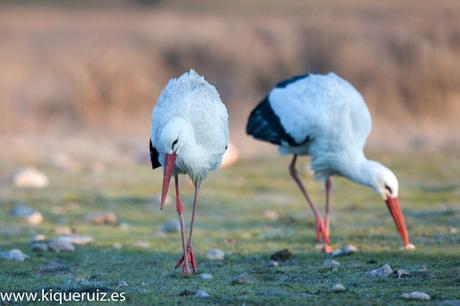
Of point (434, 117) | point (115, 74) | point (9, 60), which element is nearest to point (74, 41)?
point (9, 60)

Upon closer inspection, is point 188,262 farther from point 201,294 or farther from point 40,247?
point 40,247

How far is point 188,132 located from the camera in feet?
25.7

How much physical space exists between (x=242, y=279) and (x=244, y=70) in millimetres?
16459

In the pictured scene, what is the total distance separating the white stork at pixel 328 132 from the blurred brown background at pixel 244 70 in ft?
31.9

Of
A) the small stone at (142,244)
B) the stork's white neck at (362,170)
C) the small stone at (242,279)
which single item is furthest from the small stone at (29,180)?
the small stone at (242,279)

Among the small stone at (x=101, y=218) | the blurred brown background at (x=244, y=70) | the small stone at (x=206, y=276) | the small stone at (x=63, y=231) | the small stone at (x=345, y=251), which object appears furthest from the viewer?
the blurred brown background at (x=244, y=70)

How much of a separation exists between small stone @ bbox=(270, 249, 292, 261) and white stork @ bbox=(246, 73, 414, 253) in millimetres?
799

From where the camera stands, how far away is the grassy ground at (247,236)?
271 inches

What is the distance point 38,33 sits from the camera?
95.5 ft

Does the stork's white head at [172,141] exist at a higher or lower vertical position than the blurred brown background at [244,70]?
lower

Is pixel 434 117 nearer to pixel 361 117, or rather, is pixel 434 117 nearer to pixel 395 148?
pixel 395 148

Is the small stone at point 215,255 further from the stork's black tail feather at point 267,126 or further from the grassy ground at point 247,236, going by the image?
the stork's black tail feather at point 267,126

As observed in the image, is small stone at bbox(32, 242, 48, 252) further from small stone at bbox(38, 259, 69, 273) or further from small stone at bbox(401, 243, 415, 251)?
small stone at bbox(401, 243, 415, 251)

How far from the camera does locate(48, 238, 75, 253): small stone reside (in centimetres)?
895
